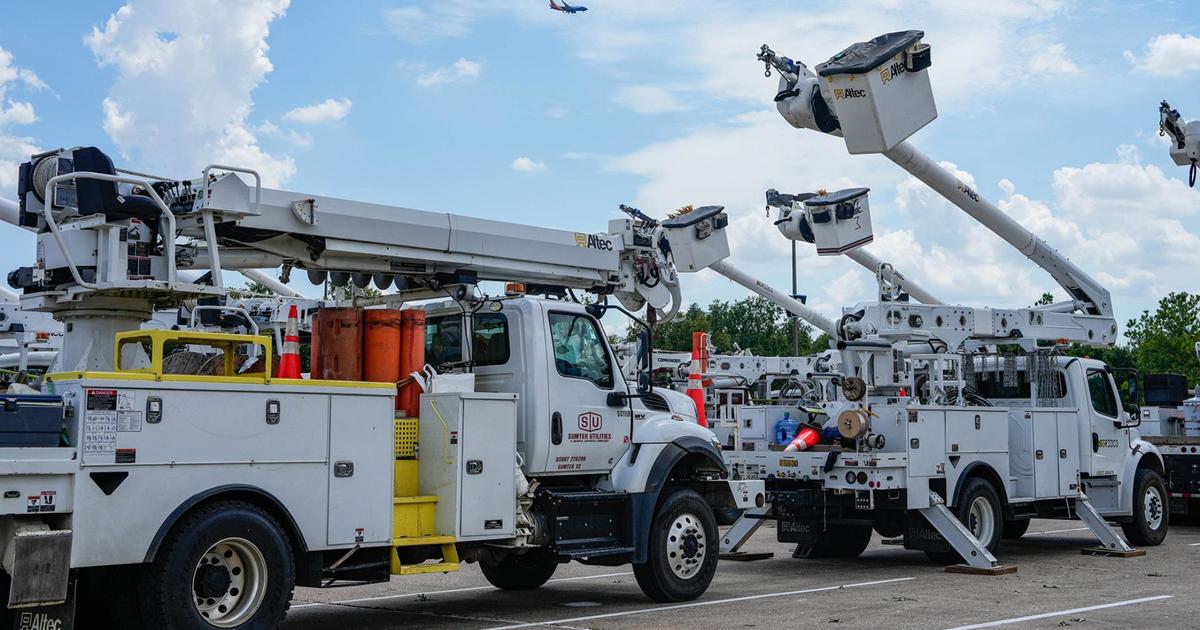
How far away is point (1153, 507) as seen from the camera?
59.9 ft

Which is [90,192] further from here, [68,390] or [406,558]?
[406,558]

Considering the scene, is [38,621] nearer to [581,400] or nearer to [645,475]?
[581,400]

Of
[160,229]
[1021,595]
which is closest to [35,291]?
[160,229]

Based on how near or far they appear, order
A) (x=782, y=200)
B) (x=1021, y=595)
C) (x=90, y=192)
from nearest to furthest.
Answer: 1. (x=90, y=192)
2. (x=1021, y=595)
3. (x=782, y=200)

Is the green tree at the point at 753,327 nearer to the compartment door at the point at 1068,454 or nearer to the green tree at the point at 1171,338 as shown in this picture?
the green tree at the point at 1171,338

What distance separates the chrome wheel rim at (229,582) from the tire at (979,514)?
30.4 ft

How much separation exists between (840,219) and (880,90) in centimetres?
651

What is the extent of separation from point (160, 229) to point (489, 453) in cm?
316

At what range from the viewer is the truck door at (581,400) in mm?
11414

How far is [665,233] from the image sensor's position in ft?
59.5

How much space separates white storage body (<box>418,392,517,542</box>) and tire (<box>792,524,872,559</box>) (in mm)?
6785

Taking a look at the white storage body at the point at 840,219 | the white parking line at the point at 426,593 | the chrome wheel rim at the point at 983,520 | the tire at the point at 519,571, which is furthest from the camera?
the white storage body at the point at 840,219

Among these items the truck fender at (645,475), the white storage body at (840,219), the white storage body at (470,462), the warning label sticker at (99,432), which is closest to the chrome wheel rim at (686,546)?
the truck fender at (645,475)

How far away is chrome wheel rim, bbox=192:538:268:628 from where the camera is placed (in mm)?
8500
